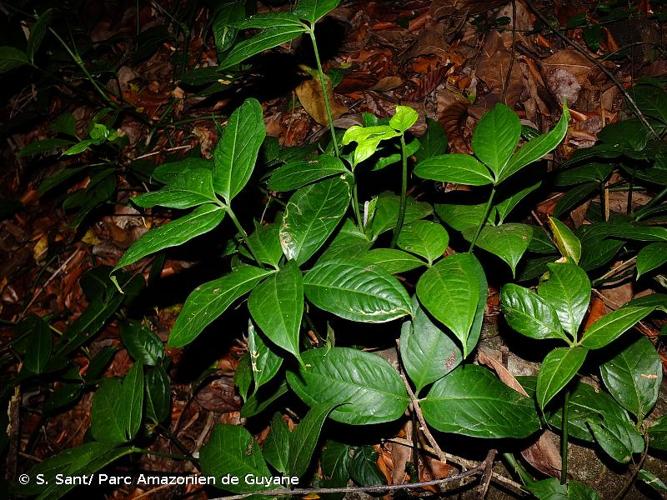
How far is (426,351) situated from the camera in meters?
1.31

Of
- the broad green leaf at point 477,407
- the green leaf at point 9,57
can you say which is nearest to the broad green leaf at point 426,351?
the broad green leaf at point 477,407

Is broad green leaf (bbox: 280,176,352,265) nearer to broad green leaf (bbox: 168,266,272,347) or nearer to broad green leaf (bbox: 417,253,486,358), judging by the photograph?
broad green leaf (bbox: 168,266,272,347)

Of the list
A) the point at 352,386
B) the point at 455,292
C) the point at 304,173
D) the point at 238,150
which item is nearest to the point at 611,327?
the point at 455,292

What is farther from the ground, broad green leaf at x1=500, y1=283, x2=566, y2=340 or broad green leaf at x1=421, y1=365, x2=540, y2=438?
broad green leaf at x1=500, y1=283, x2=566, y2=340

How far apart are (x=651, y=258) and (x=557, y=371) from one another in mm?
556

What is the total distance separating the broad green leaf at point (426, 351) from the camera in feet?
A: 4.26

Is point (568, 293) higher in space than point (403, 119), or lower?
lower

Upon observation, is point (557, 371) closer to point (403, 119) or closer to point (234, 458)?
point (403, 119)

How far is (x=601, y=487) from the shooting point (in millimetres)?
1448

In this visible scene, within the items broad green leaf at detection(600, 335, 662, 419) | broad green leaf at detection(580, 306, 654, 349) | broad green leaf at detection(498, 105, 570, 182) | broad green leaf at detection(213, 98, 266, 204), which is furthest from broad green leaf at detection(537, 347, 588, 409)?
broad green leaf at detection(213, 98, 266, 204)

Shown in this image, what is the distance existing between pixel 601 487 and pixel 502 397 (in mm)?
533

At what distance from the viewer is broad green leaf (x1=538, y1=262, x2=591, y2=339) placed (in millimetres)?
1240

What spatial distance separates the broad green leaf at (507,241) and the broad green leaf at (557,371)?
240 mm

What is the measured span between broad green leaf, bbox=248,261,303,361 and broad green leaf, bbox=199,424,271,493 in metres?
0.71
